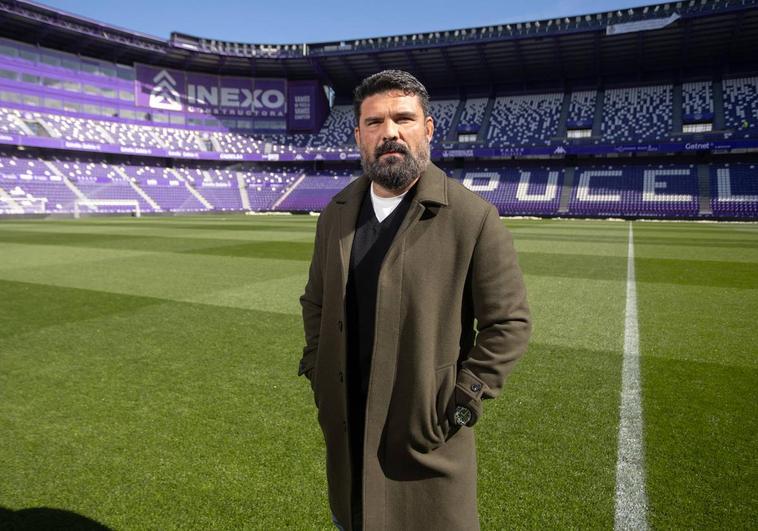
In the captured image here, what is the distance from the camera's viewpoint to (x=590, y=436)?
375 cm

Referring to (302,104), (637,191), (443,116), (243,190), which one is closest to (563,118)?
(637,191)

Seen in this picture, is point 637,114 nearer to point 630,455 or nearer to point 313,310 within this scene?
point 630,455

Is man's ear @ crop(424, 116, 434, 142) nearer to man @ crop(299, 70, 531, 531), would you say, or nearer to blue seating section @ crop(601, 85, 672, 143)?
man @ crop(299, 70, 531, 531)

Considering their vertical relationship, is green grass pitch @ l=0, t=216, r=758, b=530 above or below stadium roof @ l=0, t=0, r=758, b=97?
below

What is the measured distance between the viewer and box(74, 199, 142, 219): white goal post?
3894cm

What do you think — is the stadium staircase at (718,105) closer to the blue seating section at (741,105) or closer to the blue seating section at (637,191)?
the blue seating section at (741,105)

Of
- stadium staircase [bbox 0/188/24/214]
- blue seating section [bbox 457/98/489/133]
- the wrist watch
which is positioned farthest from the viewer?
blue seating section [bbox 457/98/489/133]

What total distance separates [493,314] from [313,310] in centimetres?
88

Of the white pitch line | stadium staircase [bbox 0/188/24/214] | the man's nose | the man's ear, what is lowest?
the white pitch line

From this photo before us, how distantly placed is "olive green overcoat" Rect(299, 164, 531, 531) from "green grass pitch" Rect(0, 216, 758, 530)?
1.09 m

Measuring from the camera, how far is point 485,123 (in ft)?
161

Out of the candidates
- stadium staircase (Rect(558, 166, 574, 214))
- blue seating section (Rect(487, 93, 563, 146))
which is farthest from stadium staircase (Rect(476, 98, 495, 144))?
stadium staircase (Rect(558, 166, 574, 214))

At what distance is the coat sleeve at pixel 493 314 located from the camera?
5.86 feet

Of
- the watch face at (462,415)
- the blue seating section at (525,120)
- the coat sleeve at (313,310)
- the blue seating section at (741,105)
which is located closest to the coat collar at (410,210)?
the coat sleeve at (313,310)
